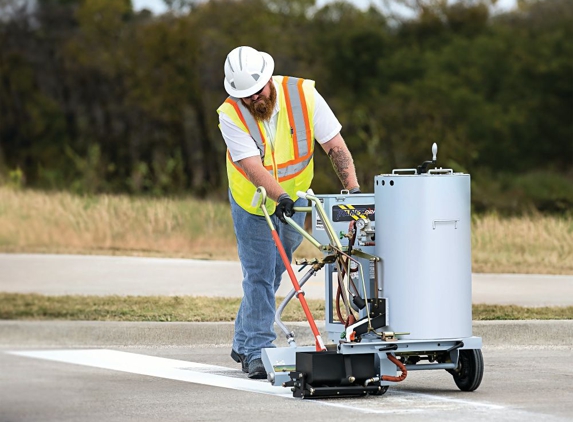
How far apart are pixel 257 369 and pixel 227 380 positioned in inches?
7.5

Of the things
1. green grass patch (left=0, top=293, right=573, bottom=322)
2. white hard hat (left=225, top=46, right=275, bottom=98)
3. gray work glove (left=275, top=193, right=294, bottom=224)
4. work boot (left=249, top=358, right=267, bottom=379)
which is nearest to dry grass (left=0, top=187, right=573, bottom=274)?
green grass patch (left=0, top=293, right=573, bottom=322)

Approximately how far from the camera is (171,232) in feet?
53.8

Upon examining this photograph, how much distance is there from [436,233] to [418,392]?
1.04 meters

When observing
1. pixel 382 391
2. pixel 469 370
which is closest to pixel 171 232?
pixel 469 370

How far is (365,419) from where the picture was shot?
6.29m

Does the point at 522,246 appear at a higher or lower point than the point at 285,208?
lower

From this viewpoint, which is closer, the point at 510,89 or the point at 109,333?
the point at 109,333

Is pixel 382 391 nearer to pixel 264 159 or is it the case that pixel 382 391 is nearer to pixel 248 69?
pixel 264 159

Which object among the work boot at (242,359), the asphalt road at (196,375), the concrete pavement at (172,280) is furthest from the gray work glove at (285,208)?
the concrete pavement at (172,280)

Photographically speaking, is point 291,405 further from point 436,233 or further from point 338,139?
point 338,139

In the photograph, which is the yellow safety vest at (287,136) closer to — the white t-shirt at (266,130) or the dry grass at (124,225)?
the white t-shirt at (266,130)

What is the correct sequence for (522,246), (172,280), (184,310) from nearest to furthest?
(184,310) < (172,280) < (522,246)

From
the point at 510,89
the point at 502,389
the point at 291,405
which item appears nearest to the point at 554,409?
the point at 502,389

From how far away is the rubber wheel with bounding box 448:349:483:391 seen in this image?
717 cm
